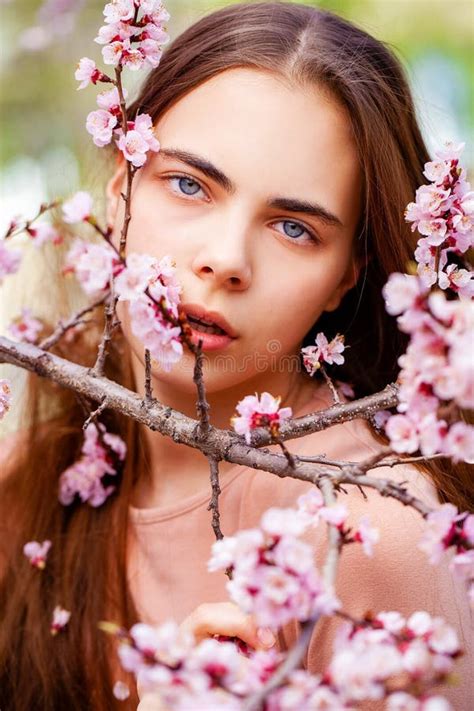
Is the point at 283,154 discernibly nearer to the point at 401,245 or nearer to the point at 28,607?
the point at 401,245

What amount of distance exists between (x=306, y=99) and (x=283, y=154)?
0.47 feet

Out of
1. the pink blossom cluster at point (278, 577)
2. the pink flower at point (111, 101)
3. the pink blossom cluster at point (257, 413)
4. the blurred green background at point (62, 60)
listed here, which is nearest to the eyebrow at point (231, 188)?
the pink flower at point (111, 101)

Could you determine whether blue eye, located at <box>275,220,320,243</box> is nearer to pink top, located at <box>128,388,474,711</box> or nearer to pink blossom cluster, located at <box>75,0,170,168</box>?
pink blossom cluster, located at <box>75,0,170,168</box>

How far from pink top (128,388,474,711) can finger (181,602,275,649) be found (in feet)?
0.80

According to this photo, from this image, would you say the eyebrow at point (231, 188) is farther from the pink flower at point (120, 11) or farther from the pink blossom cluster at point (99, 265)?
the pink blossom cluster at point (99, 265)

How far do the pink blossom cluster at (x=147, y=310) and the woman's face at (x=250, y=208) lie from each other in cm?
36

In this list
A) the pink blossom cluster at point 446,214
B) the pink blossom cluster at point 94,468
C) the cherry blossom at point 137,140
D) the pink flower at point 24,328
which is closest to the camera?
the pink blossom cluster at point 446,214

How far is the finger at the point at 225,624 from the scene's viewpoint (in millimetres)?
1130

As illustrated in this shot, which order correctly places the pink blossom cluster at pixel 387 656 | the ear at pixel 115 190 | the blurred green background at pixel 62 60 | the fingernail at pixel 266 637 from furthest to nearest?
the blurred green background at pixel 62 60
the ear at pixel 115 190
the fingernail at pixel 266 637
the pink blossom cluster at pixel 387 656

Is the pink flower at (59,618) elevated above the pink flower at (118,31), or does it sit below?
below

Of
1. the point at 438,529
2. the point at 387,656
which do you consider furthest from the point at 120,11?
the point at 387,656

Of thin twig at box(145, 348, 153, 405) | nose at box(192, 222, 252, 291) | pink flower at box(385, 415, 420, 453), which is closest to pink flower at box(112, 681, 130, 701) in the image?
thin twig at box(145, 348, 153, 405)

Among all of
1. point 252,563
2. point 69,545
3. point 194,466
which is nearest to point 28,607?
point 69,545

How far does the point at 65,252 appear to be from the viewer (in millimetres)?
2287
